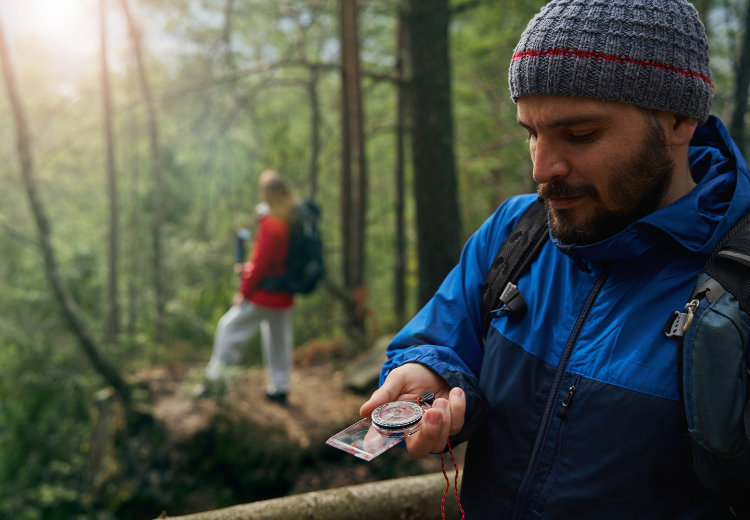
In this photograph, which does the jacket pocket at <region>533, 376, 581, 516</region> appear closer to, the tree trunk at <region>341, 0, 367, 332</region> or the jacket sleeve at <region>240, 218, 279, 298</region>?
the jacket sleeve at <region>240, 218, 279, 298</region>

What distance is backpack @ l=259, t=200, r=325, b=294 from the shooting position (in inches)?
252

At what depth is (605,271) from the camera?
1.38 m

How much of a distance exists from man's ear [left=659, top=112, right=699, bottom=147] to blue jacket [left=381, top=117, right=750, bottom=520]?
5.2 inches

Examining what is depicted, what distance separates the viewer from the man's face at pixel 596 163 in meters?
1.28

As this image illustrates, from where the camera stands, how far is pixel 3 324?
32.5 ft

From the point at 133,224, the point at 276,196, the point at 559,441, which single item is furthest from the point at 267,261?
the point at 133,224

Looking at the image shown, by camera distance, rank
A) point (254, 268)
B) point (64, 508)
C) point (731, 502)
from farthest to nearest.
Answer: point (64, 508) → point (254, 268) → point (731, 502)

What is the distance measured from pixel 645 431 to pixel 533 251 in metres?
0.56

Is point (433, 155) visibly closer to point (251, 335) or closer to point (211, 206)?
point (251, 335)

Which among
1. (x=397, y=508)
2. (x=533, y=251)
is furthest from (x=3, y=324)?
(x=533, y=251)

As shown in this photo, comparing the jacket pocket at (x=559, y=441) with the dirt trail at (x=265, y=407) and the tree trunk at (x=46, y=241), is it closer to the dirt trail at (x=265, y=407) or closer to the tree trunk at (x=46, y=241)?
the dirt trail at (x=265, y=407)

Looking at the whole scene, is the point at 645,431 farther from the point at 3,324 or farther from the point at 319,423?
the point at 3,324

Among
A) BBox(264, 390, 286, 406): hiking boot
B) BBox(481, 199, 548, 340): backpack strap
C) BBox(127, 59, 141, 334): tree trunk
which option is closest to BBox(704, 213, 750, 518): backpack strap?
BBox(481, 199, 548, 340): backpack strap

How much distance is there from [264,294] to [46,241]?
9.31ft
